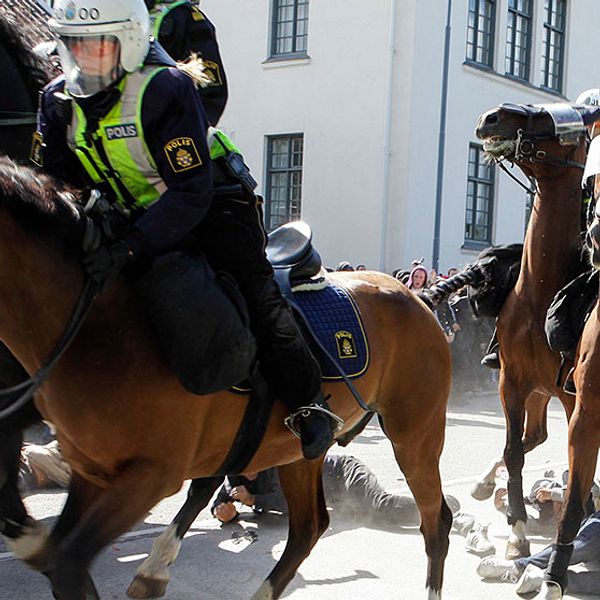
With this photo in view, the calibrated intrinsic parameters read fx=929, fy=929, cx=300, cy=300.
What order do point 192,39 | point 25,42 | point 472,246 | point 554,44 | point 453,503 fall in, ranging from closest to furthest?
point 25,42, point 192,39, point 453,503, point 472,246, point 554,44

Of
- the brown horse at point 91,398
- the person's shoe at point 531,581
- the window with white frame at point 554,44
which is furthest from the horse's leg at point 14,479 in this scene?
the window with white frame at point 554,44

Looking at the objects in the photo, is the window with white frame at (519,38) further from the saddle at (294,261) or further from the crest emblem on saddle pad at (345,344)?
the crest emblem on saddle pad at (345,344)

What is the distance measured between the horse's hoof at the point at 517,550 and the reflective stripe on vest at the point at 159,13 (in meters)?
3.78

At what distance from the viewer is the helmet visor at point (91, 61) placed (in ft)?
10.4

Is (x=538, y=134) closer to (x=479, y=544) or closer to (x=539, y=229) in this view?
(x=539, y=229)

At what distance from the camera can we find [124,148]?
3.31m

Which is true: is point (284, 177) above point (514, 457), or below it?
above

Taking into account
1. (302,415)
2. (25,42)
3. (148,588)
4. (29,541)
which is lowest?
(148,588)

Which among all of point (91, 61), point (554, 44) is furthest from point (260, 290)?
point (554, 44)

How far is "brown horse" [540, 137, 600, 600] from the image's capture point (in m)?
4.68

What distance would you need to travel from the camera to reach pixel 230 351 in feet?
11.1

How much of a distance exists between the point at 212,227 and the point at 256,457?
1.02m

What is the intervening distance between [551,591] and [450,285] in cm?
201

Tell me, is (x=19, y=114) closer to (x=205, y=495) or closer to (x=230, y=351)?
(x=230, y=351)
